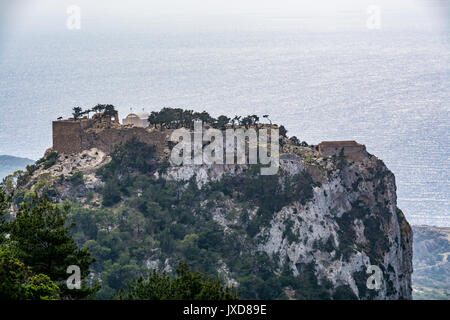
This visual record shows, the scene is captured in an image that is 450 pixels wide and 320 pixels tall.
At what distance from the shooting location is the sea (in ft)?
415

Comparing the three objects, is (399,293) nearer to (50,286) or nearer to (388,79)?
(50,286)

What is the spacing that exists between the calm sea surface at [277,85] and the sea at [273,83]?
22cm

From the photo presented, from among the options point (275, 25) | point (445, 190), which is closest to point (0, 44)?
point (275, 25)

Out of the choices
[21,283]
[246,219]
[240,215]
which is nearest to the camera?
[21,283]

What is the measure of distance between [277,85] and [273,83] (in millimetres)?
1335

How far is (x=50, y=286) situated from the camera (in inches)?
1400

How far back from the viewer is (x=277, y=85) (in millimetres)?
150125

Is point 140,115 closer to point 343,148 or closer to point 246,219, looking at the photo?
point 246,219

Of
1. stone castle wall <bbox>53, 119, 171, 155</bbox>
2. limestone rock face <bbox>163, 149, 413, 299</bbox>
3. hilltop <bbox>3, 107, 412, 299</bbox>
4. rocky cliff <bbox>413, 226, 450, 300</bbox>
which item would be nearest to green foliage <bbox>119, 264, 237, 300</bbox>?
hilltop <bbox>3, 107, 412, 299</bbox>

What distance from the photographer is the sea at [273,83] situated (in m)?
126

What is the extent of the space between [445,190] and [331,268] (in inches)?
2431

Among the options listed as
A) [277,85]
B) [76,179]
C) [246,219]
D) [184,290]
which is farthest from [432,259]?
[184,290]

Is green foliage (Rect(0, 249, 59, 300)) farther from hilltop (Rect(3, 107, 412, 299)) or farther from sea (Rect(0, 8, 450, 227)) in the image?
sea (Rect(0, 8, 450, 227))

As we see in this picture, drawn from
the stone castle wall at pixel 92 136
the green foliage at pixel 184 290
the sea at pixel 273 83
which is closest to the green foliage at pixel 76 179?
the stone castle wall at pixel 92 136
